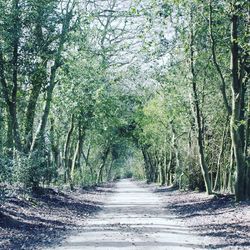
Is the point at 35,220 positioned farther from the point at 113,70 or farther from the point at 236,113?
the point at 113,70

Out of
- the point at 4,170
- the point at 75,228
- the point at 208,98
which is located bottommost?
the point at 75,228

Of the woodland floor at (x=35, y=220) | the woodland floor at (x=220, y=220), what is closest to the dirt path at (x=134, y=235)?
the woodland floor at (x=220, y=220)

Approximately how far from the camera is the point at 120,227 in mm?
16828

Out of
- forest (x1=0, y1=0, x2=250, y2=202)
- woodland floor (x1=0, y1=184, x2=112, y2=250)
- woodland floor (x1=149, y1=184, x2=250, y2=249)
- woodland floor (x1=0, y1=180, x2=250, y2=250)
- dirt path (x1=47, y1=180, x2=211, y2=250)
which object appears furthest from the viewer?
forest (x1=0, y1=0, x2=250, y2=202)

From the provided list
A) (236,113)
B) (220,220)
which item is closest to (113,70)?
(236,113)

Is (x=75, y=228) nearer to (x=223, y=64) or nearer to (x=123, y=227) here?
(x=123, y=227)

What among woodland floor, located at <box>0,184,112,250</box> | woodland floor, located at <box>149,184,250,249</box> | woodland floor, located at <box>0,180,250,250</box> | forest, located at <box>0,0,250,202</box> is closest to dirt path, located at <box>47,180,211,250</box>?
woodland floor, located at <box>0,180,250,250</box>

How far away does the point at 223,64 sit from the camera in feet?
94.0

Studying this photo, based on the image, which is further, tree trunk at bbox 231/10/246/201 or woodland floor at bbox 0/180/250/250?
tree trunk at bbox 231/10/246/201

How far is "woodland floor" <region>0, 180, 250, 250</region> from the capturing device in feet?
43.1

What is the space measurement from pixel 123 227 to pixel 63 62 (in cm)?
1112

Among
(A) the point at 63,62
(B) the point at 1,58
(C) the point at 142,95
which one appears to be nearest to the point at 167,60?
(A) the point at 63,62

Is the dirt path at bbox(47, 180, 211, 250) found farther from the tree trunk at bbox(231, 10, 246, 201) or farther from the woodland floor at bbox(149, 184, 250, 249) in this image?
the tree trunk at bbox(231, 10, 246, 201)

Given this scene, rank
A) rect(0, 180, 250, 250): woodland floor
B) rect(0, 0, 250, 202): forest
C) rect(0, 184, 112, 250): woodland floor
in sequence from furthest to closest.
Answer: rect(0, 0, 250, 202): forest → rect(0, 184, 112, 250): woodland floor → rect(0, 180, 250, 250): woodland floor
